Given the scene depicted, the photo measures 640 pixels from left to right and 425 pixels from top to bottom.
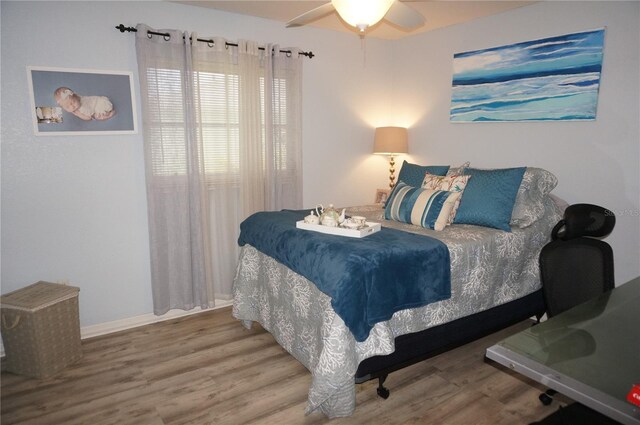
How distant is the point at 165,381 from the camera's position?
7.81 feet

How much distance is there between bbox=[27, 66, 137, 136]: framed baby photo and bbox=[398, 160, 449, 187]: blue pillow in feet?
7.23

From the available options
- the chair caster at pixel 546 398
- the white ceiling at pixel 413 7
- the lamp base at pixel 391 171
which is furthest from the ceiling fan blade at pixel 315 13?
the chair caster at pixel 546 398

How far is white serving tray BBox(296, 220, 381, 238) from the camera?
7.59ft

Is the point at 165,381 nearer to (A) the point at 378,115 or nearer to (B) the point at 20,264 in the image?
(B) the point at 20,264

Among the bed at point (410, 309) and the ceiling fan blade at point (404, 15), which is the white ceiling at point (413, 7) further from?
the bed at point (410, 309)

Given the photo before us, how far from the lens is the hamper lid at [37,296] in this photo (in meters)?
2.37

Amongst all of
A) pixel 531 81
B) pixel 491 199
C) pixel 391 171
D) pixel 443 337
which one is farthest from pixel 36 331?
pixel 531 81

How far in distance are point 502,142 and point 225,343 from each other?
2818 millimetres

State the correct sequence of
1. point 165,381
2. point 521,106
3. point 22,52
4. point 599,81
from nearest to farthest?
1. point 165,381
2. point 22,52
3. point 599,81
4. point 521,106

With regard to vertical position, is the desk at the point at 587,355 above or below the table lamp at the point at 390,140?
below

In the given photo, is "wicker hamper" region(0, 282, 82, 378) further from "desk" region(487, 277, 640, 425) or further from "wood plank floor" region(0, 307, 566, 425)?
"desk" region(487, 277, 640, 425)

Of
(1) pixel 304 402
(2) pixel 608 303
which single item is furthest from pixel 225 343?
(2) pixel 608 303

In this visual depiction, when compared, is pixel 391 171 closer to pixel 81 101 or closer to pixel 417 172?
pixel 417 172

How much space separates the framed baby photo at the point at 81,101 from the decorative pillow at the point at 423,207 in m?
2.07
